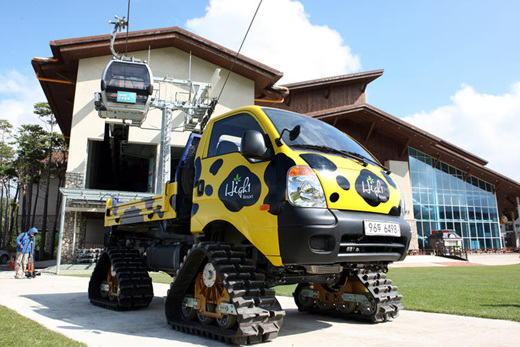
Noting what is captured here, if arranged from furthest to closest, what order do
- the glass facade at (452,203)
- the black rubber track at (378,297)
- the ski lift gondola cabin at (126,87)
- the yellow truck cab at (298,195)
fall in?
the glass facade at (452,203)
the ski lift gondola cabin at (126,87)
the black rubber track at (378,297)
the yellow truck cab at (298,195)

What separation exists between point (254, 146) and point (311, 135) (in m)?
1.04

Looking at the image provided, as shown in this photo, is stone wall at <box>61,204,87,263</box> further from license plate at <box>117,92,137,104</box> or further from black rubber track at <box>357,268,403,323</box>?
black rubber track at <box>357,268,403,323</box>

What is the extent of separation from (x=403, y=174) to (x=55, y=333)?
34753 millimetres

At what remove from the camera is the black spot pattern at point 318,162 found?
4.33m

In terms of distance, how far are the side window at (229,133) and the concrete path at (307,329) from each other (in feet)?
7.50


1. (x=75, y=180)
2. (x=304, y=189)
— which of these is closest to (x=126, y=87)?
(x=75, y=180)

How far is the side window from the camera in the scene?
517 cm

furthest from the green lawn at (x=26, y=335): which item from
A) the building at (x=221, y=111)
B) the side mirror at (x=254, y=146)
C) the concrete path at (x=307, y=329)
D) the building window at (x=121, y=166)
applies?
the building window at (x=121, y=166)

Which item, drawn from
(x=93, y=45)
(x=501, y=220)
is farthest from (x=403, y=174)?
(x=93, y=45)

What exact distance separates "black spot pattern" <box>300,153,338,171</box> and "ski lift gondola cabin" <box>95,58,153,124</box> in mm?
13415

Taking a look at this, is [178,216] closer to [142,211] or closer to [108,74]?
[142,211]

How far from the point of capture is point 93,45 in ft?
72.9

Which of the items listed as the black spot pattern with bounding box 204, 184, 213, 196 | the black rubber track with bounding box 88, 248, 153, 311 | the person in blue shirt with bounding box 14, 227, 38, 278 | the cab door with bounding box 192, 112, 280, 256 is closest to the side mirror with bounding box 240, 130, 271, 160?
the cab door with bounding box 192, 112, 280, 256

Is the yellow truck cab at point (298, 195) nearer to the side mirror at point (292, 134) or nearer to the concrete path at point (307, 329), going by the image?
the side mirror at point (292, 134)
